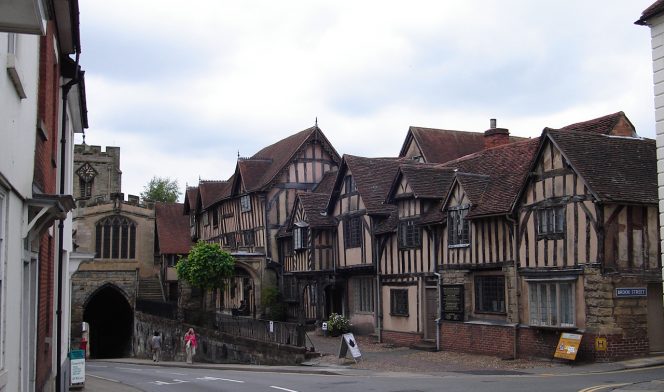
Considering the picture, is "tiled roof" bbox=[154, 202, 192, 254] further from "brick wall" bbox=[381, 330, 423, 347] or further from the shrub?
"brick wall" bbox=[381, 330, 423, 347]

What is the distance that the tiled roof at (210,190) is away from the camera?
54.0 m

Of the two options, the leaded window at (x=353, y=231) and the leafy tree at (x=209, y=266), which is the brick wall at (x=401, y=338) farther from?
the leafy tree at (x=209, y=266)

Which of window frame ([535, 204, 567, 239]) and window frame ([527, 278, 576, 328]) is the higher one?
window frame ([535, 204, 567, 239])

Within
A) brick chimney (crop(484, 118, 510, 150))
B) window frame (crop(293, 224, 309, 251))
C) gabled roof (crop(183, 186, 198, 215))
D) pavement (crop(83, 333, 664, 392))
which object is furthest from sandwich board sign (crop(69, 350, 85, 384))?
gabled roof (crop(183, 186, 198, 215))

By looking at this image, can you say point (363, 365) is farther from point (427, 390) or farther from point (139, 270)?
point (139, 270)

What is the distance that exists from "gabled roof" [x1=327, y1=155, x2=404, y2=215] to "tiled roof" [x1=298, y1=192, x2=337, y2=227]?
23.0 inches

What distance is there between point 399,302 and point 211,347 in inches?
440

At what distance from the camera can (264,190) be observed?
43.3 m

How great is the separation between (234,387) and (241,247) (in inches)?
978

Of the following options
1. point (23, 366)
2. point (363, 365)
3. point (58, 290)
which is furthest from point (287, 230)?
point (23, 366)

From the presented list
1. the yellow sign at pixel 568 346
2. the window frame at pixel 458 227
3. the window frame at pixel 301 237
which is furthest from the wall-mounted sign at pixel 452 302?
the window frame at pixel 301 237

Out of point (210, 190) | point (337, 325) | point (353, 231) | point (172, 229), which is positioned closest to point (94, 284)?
point (172, 229)

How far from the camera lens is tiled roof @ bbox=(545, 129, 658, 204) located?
21.2 m

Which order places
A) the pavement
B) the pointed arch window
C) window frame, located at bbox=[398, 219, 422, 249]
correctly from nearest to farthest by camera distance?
the pavement → window frame, located at bbox=[398, 219, 422, 249] → the pointed arch window
